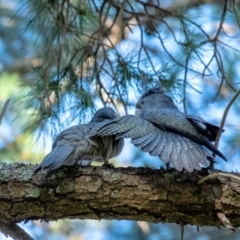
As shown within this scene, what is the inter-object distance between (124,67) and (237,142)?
1010 millimetres

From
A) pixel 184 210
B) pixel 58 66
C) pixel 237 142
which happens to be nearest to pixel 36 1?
pixel 58 66

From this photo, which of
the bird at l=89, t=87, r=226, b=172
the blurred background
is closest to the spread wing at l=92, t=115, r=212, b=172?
the bird at l=89, t=87, r=226, b=172

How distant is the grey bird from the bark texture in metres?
0.05

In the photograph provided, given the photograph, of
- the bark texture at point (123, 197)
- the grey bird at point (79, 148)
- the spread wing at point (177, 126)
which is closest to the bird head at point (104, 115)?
the grey bird at point (79, 148)

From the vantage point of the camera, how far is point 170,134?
5.07 feet

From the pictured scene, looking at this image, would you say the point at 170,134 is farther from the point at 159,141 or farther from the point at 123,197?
the point at 123,197

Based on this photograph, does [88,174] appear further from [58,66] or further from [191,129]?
[58,66]

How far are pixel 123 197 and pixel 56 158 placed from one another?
183 millimetres

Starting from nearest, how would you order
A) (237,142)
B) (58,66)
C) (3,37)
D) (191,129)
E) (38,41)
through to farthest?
(191,129)
(58,66)
(38,41)
(237,142)
(3,37)

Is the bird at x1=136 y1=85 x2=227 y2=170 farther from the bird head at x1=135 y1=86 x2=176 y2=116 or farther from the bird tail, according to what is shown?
the bird tail

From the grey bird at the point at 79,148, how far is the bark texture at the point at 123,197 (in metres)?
0.05

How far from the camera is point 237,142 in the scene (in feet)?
9.55

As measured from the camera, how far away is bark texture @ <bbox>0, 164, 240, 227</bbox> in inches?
57.6

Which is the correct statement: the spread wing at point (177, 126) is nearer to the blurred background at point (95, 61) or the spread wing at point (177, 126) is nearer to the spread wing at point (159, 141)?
the spread wing at point (159, 141)
